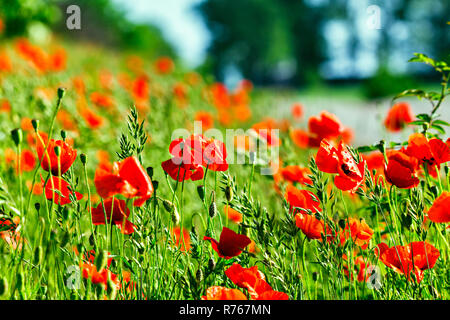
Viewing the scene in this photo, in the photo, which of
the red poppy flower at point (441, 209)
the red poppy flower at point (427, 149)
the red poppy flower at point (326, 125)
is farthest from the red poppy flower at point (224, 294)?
the red poppy flower at point (326, 125)

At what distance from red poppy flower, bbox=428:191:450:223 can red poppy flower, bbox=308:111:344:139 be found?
0.58 m

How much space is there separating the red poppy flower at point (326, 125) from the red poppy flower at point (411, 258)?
55 centimetres

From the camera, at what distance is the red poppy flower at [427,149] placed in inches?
46.3

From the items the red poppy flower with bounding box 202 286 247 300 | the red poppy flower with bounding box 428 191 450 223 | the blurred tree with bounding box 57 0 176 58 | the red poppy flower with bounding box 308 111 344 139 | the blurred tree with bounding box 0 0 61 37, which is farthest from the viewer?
the blurred tree with bounding box 57 0 176 58

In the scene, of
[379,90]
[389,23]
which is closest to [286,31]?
[389,23]

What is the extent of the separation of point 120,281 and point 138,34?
884 inches

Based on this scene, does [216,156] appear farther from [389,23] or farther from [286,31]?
[389,23]

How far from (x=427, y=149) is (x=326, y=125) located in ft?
1.53

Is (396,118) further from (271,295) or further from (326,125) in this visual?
(271,295)

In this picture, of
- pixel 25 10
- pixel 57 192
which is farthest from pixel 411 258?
pixel 25 10

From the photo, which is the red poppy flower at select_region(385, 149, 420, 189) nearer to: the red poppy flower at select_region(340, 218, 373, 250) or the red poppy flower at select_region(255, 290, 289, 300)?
the red poppy flower at select_region(340, 218, 373, 250)

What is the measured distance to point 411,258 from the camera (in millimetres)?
1126

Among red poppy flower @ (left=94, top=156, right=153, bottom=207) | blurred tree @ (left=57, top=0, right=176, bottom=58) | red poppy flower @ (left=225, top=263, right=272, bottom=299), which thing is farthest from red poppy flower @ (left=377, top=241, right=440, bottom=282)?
blurred tree @ (left=57, top=0, right=176, bottom=58)

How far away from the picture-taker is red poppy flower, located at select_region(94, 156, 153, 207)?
1.01m
